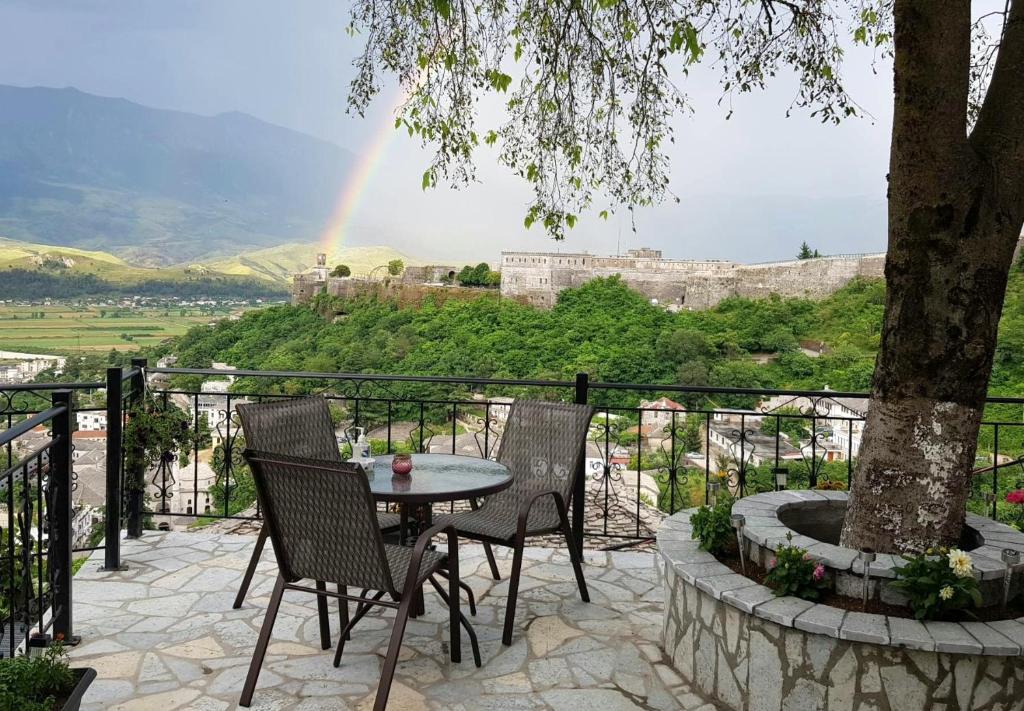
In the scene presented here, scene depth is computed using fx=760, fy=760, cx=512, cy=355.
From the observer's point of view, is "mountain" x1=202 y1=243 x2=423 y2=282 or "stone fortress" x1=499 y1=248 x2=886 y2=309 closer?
"stone fortress" x1=499 y1=248 x2=886 y2=309

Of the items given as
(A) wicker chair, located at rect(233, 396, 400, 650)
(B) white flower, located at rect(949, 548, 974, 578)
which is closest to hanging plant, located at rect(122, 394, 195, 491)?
(A) wicker chair, located at rect(233, 396, 400, 650)

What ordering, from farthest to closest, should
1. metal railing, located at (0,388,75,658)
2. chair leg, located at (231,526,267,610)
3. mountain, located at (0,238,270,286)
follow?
mountain, located at (0,238,270,286), chair leg, located at (231,526,267,610), metal railing, located at (0,388,75,658)

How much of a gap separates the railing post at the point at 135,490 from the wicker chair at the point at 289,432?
3.94 ft

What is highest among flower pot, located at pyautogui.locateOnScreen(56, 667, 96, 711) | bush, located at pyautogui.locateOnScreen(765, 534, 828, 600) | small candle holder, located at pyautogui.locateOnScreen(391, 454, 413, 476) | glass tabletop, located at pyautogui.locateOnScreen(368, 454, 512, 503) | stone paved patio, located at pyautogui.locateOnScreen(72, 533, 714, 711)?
small candle holder, located at pyautogui.locateOnScreen(391, 454, 413, 476)

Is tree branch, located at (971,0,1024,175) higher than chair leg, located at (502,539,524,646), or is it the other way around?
tree branch, located at (971,0,1024,175)

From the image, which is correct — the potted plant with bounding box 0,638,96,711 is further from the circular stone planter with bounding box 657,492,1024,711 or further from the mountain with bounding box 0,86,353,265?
the mountain with bounding box 0,86,353,265

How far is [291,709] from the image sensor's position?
237 centimetres

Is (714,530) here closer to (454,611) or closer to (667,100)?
(454,611)

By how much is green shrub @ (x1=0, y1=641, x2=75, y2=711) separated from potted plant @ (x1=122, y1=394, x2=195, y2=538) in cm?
233

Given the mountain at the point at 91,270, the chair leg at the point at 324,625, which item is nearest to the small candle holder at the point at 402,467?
the chair leg at the point at 324,625

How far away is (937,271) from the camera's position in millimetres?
2307

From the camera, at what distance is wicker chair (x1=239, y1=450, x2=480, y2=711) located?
222 centimetres

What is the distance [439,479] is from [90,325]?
65.3 ft

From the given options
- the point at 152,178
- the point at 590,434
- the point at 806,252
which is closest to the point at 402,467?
the point at 590,434
